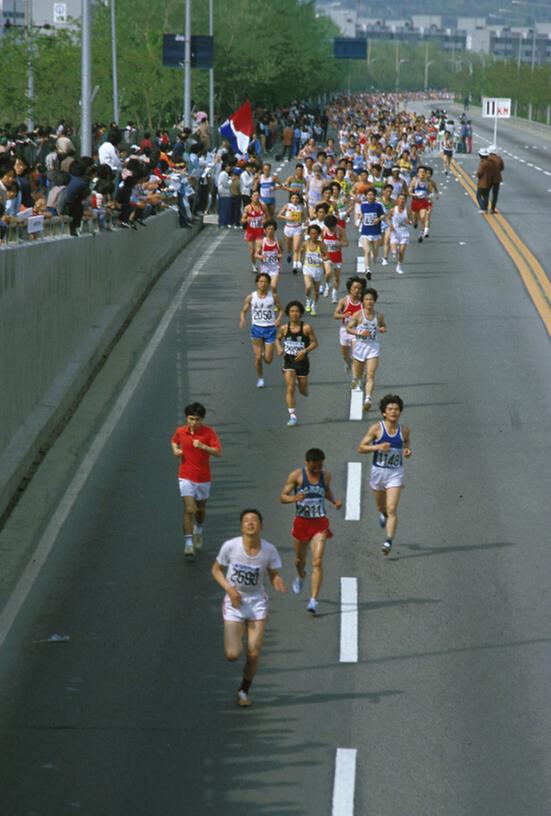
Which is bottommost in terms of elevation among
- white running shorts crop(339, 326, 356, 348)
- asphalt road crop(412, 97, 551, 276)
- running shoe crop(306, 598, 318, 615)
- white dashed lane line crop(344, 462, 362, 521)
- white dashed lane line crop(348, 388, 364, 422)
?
asphalt road crop(412, 97, 551, 276)

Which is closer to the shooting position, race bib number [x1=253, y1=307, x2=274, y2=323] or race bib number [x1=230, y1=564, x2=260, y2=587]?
race bib number [x1=230, y1=564, x2=260, y2=587]

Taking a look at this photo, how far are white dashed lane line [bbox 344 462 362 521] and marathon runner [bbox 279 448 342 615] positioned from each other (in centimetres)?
286

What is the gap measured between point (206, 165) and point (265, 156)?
1300 inches

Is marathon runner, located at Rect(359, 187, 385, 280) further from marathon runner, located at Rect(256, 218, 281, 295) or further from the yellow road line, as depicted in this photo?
marathon runner, located at Rect(256, 218, 281, 295)

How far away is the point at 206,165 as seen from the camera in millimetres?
44906

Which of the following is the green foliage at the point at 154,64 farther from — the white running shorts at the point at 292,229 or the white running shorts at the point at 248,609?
the white running shorts at the point at 248,609

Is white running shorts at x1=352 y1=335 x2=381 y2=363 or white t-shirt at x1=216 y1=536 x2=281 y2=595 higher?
white t-shirt at x1=216 y1=536 x2=281 y2=595

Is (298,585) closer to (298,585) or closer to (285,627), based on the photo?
(298,585)

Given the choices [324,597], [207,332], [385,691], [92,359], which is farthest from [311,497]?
[207,332]

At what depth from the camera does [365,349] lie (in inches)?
920

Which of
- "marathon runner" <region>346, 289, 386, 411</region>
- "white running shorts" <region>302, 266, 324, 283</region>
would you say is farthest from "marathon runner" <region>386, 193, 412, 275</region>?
"marathon runner" <region>346, 289, 386, 411</region>

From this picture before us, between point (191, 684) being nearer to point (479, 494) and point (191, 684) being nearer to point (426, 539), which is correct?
point (426, 539)

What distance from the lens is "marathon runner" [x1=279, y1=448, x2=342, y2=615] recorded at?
15.4m

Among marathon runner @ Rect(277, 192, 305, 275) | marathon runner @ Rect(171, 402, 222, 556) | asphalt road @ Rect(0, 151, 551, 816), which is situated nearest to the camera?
asphalt road @ Rect(0, 151, 551, 816)
